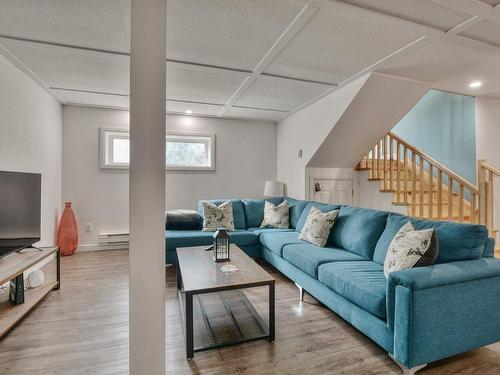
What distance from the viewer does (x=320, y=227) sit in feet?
9.33

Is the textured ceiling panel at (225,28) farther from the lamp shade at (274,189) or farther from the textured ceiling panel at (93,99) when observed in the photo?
the lamp shade at (274,189)

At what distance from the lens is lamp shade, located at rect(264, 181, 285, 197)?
15.2ft

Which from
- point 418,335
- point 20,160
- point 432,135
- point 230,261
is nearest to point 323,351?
point 418,335

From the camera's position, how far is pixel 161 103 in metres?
1.21

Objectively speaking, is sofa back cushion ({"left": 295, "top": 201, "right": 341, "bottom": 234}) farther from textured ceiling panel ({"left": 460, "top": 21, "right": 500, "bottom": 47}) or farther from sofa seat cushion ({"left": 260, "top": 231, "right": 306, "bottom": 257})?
textured ceiling panel ({"left": 460, "top": 21, "right": 500, "bottom": 47})

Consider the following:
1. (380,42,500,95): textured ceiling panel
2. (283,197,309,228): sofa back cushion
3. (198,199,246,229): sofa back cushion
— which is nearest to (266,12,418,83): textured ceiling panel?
(380,42,500,95): textured ceiling panel

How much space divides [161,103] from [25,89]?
2809mm

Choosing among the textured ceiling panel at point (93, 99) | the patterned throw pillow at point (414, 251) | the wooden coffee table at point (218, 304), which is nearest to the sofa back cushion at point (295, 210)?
the wooden coffee table at point (218, 304)

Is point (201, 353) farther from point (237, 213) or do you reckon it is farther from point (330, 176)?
point (330, 176)

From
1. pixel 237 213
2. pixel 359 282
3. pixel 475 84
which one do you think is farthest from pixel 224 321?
pixel 475 84

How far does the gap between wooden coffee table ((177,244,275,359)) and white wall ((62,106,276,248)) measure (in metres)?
2.25

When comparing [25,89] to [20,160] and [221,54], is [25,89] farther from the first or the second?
[221,54]

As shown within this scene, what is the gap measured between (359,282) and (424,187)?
3.08m

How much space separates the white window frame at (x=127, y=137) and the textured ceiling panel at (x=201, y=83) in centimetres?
95
